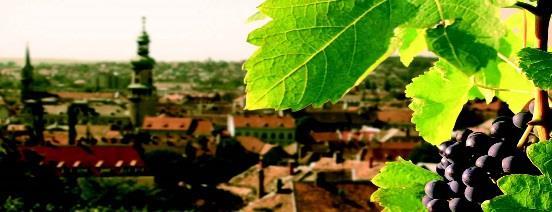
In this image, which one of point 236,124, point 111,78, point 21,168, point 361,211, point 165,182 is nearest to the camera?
point 21,168

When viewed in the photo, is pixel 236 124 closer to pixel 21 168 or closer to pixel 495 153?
pixel 21 168

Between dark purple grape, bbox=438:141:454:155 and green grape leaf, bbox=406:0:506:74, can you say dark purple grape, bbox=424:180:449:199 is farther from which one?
green grape leaf, bbox=406:0:506:74

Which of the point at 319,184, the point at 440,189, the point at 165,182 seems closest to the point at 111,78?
the point at 165,182

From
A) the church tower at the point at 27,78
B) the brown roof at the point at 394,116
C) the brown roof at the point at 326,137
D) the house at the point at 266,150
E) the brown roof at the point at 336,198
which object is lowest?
the house at the point at 266,150

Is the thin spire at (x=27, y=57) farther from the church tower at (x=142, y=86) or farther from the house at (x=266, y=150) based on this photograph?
the house at (x=266, y=150)

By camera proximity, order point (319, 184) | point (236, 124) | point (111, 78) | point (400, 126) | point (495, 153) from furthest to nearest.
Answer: point (111, 78) < point (400, 126) < point (236, 124) < point (319, 184) < point (495, 153)

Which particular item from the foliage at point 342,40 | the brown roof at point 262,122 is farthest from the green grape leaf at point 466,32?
the brown roof at point 262,122
